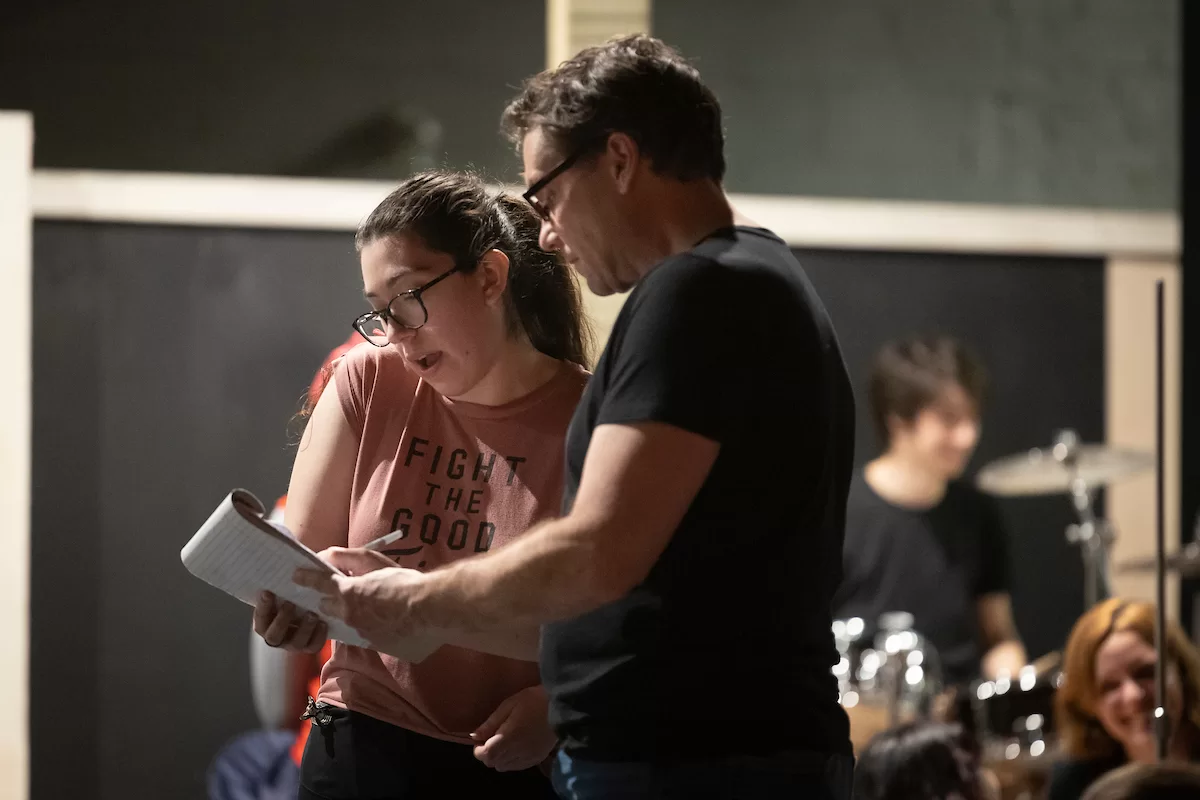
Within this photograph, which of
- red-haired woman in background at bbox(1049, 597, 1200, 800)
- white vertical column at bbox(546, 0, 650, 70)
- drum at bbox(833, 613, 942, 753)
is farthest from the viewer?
white vertical column at bbox(546, 0, 650, 70)

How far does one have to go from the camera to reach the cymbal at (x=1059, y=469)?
441cm

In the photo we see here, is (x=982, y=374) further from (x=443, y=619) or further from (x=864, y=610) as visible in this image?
(x=443, y=619)

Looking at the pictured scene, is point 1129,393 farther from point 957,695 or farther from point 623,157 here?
point 623,157

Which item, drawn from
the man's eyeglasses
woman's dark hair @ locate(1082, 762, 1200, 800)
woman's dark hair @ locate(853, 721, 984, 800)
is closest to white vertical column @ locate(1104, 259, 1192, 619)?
woman's dark hair @ locate(853, 721, 984, 800)

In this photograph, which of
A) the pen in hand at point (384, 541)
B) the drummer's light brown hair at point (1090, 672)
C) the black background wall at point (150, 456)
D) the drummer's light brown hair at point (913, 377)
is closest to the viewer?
the pen in hand at point (384, 541)

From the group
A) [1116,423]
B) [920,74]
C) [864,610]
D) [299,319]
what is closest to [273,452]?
[299,319]

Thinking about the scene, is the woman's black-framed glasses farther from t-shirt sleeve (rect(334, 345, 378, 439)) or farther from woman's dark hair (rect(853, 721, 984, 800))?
woman's dark hair (rect(853, 721, 984, 800))

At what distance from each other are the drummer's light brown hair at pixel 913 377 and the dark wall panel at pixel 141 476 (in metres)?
1.75

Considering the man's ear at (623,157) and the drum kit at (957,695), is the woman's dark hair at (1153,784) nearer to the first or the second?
the man's ear at (623,157)

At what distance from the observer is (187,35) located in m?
4.19

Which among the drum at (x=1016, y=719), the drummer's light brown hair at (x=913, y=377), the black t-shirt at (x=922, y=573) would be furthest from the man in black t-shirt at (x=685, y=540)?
the drummer's light brown hair at (x=913, y=377)

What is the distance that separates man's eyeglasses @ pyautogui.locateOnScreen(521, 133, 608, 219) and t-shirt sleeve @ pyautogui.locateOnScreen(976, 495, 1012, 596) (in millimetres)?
3405

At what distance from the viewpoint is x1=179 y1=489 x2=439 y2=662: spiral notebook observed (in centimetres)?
133

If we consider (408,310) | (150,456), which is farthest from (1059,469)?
(408,310)
